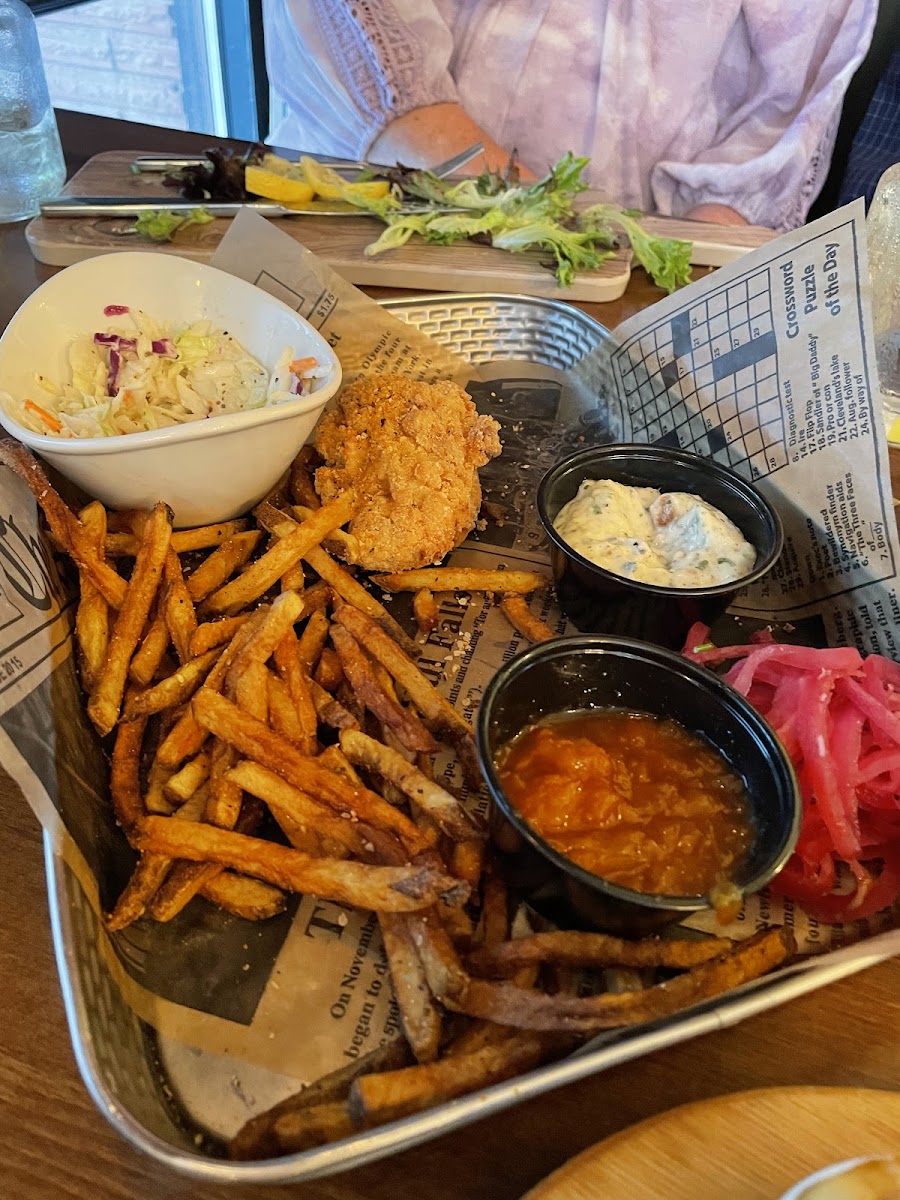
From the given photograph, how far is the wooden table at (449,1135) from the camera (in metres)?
0.95

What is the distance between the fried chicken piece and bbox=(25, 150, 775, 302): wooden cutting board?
2.70ft

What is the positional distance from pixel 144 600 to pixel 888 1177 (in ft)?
4.30

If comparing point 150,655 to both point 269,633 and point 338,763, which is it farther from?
point 338,763

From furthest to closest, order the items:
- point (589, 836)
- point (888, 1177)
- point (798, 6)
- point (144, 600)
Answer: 1. point (798, 6)
2. point (144, 600)
3. point (589, 836)
4. point (888, 1177)

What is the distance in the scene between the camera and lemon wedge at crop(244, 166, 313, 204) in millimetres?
2807

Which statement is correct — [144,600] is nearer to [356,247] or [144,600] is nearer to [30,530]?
[30,530]

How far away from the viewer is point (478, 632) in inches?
68.6

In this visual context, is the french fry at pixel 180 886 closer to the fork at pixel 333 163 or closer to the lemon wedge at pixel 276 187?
the lemon wedge at pixel 276 187

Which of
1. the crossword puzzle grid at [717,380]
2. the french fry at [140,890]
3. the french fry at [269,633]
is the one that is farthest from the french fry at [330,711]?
the crossword puzzle grid at [717,380]

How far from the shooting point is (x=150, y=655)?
1.45 meters

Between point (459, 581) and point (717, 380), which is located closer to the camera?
point (459, 581)

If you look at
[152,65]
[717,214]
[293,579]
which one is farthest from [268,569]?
[152,65]

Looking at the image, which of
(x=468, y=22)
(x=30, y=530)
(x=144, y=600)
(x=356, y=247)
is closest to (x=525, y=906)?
(x=144, y=600)

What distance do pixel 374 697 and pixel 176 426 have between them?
0.64m
